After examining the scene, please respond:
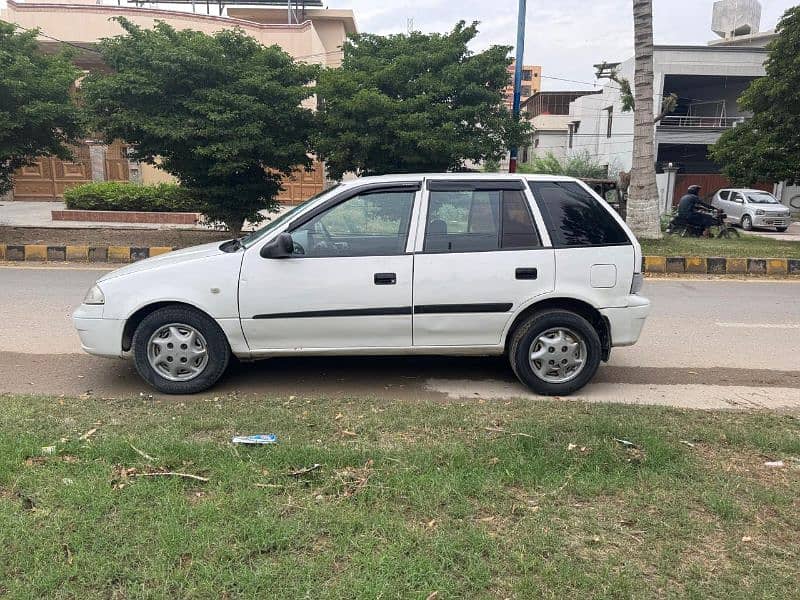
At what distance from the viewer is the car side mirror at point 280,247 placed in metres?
4.56

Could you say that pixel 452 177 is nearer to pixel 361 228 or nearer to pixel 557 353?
pixel 361 228

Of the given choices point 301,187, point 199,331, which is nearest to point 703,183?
point 301,187

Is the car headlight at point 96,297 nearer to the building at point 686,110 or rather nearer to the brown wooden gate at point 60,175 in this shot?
the brown wooden gate at point 60,175

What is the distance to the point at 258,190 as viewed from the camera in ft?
40.1

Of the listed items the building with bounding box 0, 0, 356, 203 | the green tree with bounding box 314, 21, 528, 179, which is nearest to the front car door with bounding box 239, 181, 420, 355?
the green tree with bounding box 314, 21, 528, 179

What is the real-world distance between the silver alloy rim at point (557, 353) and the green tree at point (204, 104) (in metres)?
7.84

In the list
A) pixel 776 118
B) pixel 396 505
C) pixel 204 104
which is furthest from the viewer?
pixel 776 118

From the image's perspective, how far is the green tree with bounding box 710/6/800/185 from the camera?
550 inches

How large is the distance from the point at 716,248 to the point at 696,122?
2414 cm

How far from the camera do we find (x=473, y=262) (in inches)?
187

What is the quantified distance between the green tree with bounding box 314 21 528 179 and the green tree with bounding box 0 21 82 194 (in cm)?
489


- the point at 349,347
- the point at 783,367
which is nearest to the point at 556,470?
the point at 349,347

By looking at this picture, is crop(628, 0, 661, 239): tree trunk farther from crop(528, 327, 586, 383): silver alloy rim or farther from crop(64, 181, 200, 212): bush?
crop(64, 181, 200, 212): bush

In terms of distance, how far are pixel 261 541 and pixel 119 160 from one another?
2494 cm
